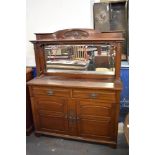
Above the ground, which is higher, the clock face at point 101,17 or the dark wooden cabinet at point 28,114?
the clock face at point 101,17

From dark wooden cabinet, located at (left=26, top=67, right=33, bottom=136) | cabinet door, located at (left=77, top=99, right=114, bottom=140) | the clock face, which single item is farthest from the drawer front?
the clock face

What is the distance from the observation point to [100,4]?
2643 mm

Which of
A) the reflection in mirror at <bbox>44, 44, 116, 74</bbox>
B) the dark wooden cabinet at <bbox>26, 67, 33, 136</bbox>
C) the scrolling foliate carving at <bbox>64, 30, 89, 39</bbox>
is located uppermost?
the scrolling foliate carving at <bbox>64, 30, 89, 39</bbox>

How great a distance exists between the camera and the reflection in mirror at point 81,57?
227 cm

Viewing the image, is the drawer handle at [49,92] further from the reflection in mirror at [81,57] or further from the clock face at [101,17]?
the clock face at [101,17]

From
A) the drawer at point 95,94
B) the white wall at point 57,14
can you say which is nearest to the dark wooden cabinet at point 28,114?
the white wall at point 57,14

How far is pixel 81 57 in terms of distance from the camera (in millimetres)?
2367

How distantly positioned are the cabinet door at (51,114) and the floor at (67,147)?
0.15 meters

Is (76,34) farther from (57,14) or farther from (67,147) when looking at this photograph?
(67,147)

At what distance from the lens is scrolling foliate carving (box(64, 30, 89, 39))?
87.6 inches

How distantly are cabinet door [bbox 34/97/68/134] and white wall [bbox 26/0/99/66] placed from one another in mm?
1051

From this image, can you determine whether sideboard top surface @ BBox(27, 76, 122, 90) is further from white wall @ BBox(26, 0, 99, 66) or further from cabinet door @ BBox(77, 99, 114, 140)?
white wall @ BBox(26, 0, 99, 66)

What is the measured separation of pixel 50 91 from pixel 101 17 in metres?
1.32
